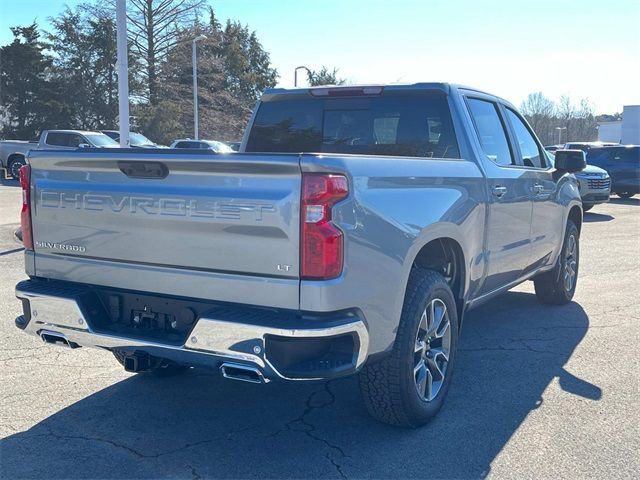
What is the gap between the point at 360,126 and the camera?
17.6ft

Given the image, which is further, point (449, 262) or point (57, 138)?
point (57, 138)

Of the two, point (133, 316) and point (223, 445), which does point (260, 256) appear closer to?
point (133, 316)

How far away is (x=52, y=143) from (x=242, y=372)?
71.2ft

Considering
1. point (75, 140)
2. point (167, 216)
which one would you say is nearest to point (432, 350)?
point (167, 216)

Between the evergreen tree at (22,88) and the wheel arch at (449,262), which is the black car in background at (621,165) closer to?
the wheel arch at (449,262)

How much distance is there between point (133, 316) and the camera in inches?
148

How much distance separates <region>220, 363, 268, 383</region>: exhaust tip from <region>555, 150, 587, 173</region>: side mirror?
4190 mm

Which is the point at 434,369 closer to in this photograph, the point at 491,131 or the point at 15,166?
the point at 491,131

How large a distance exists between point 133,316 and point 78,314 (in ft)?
0.93

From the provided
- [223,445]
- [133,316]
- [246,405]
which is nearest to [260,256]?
[133,316]

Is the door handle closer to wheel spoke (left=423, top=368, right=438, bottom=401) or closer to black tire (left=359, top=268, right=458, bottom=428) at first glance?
black tire (left=359, top=268, right=458, bottom=428)

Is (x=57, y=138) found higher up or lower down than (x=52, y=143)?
higher up

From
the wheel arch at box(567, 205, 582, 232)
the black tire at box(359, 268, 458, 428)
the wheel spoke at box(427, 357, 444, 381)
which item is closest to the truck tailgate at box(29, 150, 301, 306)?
the black tire at box(359, 268, 458, 428)

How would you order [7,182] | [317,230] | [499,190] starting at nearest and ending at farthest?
1. [317,230]
2. [499,190]
3. [7,182]
